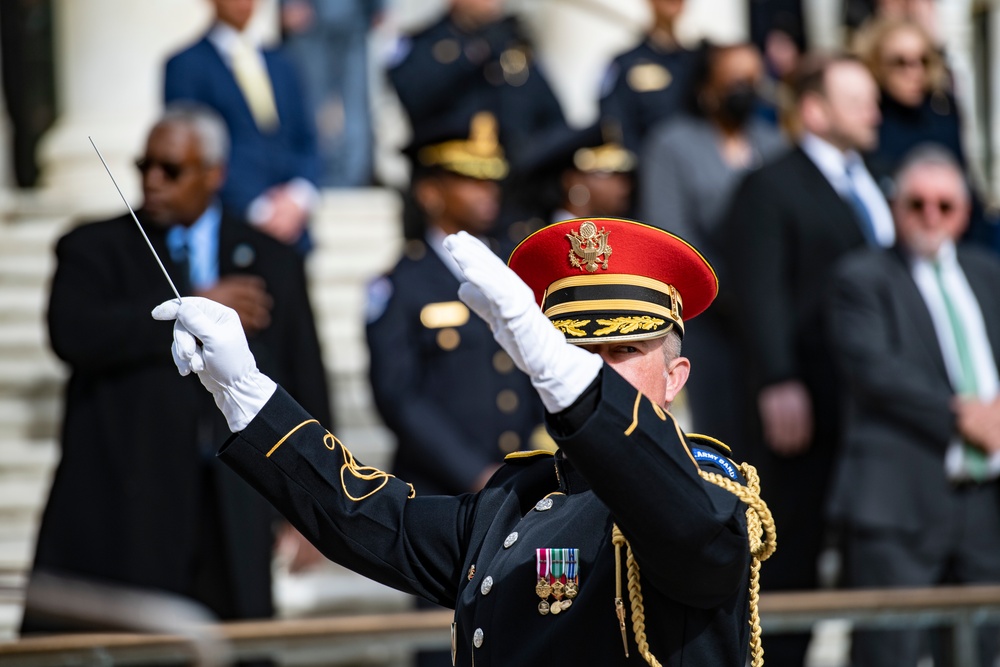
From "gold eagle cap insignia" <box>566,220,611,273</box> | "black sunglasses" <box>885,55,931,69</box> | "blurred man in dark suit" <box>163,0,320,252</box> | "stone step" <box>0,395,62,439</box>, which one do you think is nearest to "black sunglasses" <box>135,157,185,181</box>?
"blurred man in dark suit" <box>163,0,320,252</box>

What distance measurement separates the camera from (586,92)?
388 inches

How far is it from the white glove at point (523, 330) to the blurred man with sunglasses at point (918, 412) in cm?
361

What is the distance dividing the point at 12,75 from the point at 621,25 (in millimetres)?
3517

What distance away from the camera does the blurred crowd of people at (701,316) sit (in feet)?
18.4

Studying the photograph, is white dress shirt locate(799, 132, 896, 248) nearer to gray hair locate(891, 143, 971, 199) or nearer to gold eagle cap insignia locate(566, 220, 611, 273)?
gray hair locate(891, 143, 971, 199)

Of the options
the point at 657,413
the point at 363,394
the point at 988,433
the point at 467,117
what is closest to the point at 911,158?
the point at 988,433

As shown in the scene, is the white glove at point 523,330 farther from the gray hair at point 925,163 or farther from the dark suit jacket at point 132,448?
the gray hair at point 925,163

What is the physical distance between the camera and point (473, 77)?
7.66 meters

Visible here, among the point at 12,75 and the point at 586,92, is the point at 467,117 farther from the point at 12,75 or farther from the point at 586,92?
the point at 12,75

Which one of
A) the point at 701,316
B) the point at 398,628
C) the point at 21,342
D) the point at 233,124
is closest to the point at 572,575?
the point at 398,628

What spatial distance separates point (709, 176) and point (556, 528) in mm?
4115

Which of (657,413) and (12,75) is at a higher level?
(12,75)

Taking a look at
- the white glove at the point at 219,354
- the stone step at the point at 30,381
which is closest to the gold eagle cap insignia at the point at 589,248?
the white glove at the point at 219,354

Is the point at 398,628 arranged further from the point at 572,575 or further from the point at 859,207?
the point at 859,207
